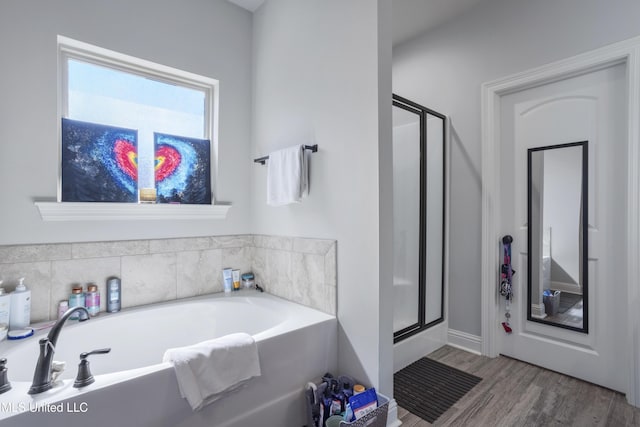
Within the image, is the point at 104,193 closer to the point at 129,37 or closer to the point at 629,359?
the point at 129,37

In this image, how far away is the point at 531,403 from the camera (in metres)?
1.87

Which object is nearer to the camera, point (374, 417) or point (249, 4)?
point (374, 417)

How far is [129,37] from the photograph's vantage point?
2.04 m

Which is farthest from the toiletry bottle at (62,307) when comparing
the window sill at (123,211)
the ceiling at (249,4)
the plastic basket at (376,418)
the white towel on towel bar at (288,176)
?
the ceiling at (249,4)

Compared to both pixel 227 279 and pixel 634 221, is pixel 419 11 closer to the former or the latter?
pixel 634 221

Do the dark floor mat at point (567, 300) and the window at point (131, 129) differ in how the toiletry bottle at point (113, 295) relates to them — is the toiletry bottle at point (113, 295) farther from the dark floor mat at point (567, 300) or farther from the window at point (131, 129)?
the dark floor mat at point (567, 300)

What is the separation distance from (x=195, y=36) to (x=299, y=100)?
3.24 ft

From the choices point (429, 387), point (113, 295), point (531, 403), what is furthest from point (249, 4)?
point (531, 403)

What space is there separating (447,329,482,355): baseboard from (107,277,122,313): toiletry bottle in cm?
260

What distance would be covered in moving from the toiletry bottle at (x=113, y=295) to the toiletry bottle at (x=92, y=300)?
59 millimetres

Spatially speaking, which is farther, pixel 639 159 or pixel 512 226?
pixel 512 226

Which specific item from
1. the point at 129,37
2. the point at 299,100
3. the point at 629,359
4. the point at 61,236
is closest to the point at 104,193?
the point at 61,236

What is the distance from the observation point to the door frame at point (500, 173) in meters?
1.82

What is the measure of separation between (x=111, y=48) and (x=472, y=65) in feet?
8.87
